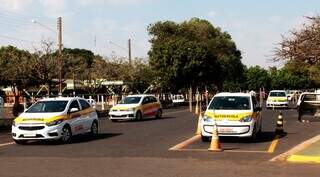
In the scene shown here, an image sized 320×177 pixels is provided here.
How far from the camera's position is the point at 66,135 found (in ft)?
67.2

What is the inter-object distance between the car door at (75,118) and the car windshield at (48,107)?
0.90 feet

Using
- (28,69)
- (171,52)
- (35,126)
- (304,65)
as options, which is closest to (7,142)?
(35,126)

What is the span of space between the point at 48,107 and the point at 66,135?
1.30 meters

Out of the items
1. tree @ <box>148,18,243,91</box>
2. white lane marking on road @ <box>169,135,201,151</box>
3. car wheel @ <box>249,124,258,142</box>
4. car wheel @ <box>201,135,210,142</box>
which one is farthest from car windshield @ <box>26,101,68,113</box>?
tree @ <box>148,18,243,91</box>

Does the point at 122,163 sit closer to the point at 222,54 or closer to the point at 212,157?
the point at 212,157

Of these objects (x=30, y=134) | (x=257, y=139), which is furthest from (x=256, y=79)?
(x=30, y=134)

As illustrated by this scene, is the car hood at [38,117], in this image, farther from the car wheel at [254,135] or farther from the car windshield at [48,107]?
the car wheel at [254,135]

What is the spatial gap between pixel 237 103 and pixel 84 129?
5413mm

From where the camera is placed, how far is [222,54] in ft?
256

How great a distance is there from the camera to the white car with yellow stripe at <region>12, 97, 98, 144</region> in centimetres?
1970

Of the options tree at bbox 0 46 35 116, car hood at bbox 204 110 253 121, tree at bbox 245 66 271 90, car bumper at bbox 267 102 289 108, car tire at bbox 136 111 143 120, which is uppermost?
A: tree at bbox 245 66 271 90

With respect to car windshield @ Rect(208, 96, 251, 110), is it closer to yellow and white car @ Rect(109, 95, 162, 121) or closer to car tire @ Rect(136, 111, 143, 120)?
yellow and white car @ Rect(109, 95, 162, 121)

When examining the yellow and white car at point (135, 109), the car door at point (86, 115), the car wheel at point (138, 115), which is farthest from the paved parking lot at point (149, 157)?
the car wheel at point (138, 115)

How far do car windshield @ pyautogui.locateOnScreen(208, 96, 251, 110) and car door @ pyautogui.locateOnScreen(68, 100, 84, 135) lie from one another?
14.7 feet
